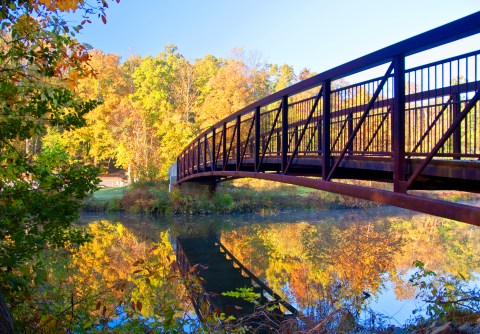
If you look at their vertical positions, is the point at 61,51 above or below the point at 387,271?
above

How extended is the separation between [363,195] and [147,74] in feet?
135

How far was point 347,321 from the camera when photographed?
23.6 ft

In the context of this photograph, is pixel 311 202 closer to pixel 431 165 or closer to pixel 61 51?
pixel 431 165

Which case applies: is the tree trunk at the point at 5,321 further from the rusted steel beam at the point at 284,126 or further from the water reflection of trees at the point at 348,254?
the rusted steel beam at the point at 284,126

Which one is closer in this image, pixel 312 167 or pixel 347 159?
pixel 347 159

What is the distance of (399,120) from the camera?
550 centimetres

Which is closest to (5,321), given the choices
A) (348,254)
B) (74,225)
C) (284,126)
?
(284,126)

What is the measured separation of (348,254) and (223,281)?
3972 mm

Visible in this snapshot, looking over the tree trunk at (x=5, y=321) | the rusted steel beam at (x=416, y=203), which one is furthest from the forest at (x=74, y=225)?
the rusted steel beam at (x=416, y=203)

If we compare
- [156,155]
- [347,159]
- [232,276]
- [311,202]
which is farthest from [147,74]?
[347,159]

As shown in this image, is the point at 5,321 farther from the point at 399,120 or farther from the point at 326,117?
the point at 326,117

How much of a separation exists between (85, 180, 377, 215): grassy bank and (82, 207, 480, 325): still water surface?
3.92 ft

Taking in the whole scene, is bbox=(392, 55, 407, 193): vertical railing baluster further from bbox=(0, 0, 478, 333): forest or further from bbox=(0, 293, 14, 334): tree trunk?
bbox=(0, 293, 14, 334): tree trunk

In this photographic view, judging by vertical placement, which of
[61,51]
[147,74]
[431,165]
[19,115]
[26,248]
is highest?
[147,74]
